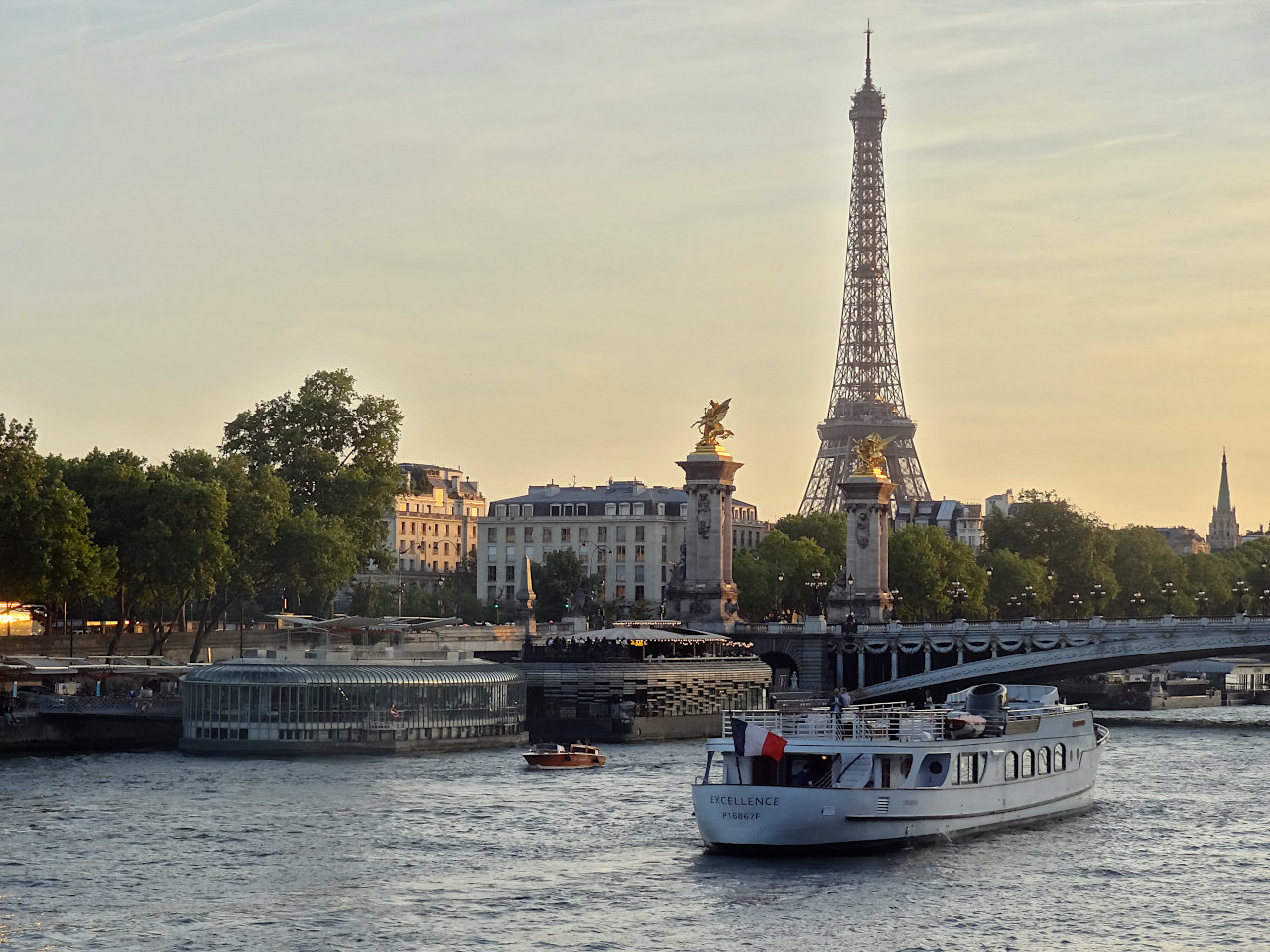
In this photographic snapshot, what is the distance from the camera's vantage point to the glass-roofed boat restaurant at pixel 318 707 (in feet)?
254

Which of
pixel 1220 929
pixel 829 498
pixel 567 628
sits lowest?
pixel 1220 929

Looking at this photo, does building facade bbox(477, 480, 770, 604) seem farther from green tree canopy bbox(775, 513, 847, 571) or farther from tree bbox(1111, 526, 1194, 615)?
tree bbox(1111, 526, 1194, 615)

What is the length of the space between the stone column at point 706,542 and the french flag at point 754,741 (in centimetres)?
5798

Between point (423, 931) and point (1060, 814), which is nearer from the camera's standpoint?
point (423, 931)

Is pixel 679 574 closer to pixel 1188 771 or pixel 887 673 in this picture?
pixel 887 673

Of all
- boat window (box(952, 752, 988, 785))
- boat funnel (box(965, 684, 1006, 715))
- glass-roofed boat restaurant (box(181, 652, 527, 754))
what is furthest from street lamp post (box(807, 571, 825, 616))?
boat window (box(952, 752, 988, 785))

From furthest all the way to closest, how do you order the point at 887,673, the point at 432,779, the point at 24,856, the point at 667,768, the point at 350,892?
the point at 887,673 → the point at 667,768 → the point at 432,779 → the point at 24,856 → the point at 350,892

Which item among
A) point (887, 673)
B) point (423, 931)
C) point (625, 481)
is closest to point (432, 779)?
point (423, 931)

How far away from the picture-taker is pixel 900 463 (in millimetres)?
181125

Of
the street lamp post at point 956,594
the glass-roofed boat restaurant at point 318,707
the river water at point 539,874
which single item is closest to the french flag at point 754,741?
the river water at point 539,874

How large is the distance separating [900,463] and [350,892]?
137 m

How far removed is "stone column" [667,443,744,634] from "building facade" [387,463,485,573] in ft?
→ 203

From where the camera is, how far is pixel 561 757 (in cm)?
7419

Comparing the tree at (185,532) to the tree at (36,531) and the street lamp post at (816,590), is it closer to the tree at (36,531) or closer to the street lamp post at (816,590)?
the tree at (36,531)
